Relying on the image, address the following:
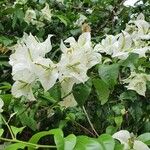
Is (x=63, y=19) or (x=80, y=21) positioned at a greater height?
(x=63, y=19)

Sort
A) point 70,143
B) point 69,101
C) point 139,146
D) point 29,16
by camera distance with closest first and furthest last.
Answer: point 70,143
point 139,146
point 69,101
point 29,16

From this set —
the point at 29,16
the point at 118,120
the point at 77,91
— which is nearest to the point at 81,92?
the point at 77,91

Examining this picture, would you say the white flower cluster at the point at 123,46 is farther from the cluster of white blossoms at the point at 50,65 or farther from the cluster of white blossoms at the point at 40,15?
the cluster of white blossoms at the point at 40,15

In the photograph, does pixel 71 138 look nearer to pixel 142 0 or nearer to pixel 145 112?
pixel 145 112

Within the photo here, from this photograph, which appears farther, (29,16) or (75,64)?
(29,16)

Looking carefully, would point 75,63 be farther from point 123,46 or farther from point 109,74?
point 123,46

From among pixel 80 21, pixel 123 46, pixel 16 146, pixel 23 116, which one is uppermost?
pixel 123 46

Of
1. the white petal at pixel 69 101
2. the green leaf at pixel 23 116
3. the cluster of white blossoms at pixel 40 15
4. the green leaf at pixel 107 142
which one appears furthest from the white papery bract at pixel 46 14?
the green leaf at pixel 107 142

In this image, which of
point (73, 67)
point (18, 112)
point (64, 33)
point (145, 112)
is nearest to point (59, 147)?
point (73, 67)
